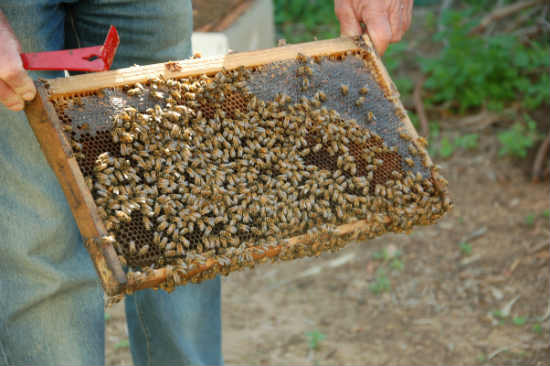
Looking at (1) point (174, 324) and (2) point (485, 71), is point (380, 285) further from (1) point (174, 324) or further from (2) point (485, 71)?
(2) point (485, 71)

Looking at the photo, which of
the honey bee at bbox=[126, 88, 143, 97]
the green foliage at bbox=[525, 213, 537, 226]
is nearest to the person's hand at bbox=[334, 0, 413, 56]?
the honey bee at bbox=[126, 88, 143, 97]

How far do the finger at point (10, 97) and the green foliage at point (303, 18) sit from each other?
683cm

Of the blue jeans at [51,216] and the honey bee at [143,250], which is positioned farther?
the blue jeans at [51,216]

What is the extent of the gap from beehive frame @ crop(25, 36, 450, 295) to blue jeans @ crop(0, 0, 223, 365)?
0.33 meters

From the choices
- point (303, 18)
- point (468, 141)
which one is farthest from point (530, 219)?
point (303, 18)

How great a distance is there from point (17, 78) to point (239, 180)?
3.33 ft

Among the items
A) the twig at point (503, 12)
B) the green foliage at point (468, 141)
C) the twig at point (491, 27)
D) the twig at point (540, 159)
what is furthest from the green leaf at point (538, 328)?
the twig at point (491, 27)

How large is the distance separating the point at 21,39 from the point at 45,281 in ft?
3.78

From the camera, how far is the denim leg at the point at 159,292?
9.69 ft

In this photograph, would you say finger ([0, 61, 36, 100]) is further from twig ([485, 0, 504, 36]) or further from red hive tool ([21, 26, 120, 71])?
twig ([485, 0, 504, 36])

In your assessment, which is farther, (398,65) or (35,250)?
(398,65)

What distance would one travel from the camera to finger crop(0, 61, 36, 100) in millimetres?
2279

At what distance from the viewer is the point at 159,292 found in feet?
11.0

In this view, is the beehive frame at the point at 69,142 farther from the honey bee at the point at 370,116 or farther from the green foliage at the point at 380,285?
the green foliage at the point at 380,285
